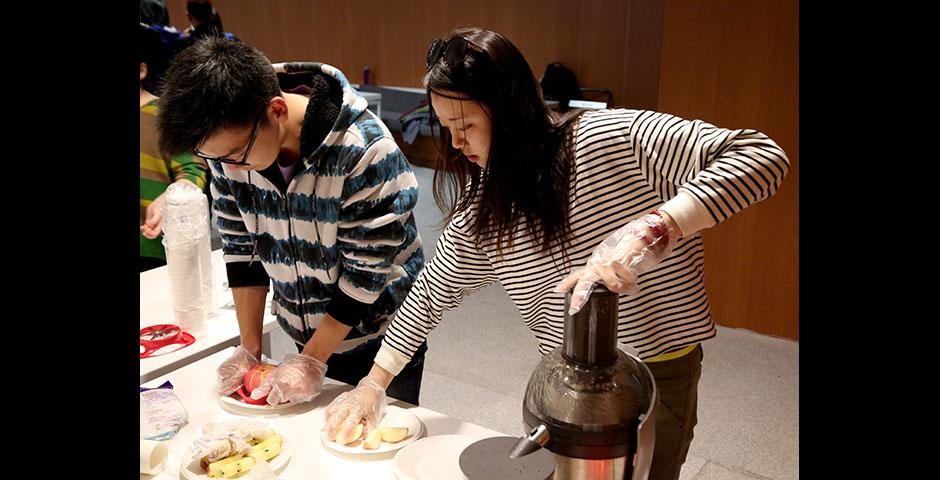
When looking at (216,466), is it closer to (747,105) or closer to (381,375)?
(381,375)

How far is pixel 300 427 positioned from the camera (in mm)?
1474

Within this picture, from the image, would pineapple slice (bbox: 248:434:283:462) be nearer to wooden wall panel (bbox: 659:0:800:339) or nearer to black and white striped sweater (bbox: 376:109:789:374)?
black and white striped sweater (bbox: 376:109:789:374)

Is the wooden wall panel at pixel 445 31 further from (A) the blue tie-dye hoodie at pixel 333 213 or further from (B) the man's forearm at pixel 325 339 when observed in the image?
(B) the man's forearm at pixel 325 339

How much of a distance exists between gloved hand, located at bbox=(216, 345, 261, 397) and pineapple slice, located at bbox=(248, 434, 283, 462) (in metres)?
0.28

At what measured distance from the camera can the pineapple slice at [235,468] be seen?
127cm

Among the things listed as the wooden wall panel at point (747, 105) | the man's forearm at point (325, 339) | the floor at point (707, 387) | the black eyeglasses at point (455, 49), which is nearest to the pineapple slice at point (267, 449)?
the man's forearm at point (325, 339)

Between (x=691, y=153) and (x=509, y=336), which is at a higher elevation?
(x=691, y=153)

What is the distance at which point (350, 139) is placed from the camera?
154 cm

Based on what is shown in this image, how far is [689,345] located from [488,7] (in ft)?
10.6

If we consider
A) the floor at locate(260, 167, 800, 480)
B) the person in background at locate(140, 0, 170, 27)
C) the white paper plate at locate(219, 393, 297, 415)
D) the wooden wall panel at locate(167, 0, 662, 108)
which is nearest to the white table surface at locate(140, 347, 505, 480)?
the white paper plate at locate(219, 393, 297, 415)

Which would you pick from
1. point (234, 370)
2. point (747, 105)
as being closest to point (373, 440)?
point (234, 370)

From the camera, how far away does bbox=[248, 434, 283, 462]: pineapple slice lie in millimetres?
1319
